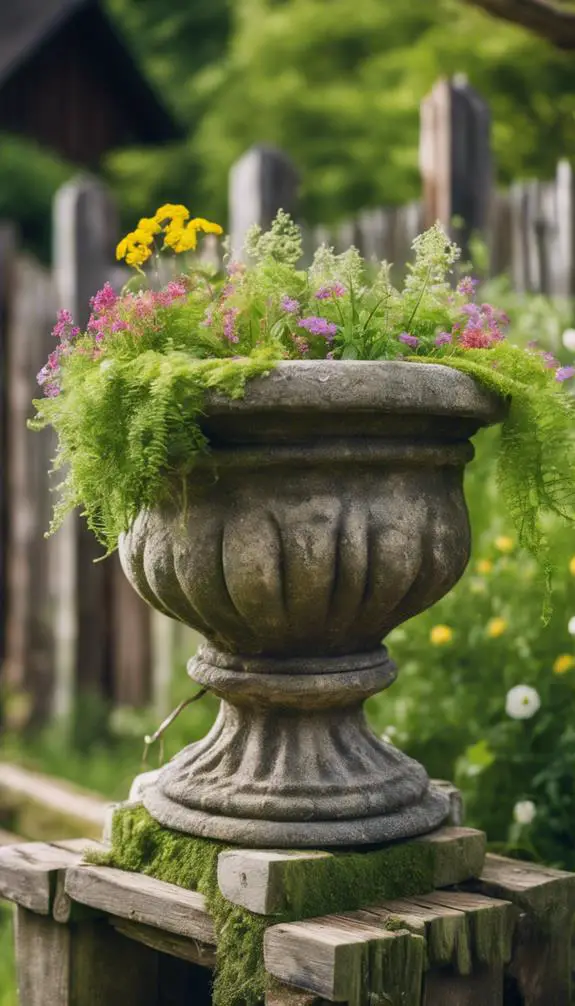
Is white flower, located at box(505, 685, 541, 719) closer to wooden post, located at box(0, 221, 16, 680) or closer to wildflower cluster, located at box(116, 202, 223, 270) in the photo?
wildflower cluster, located at box(116, 202, 223, 270)

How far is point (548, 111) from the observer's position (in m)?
10.8

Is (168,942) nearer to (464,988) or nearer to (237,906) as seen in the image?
(237,906)

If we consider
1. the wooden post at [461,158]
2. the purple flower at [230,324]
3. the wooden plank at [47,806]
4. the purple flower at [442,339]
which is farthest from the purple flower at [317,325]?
the wooden post at [461,158]

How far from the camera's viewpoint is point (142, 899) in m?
2.34

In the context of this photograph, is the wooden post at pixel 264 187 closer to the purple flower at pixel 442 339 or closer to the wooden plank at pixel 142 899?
the purple flower at pixel 442 339

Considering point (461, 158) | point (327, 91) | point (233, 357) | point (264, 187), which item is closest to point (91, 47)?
point (327, 91)

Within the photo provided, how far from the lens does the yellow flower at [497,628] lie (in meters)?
3.29

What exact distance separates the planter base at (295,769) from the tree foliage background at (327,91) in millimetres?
8532

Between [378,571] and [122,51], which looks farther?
[122,51]

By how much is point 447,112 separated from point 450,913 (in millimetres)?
3255

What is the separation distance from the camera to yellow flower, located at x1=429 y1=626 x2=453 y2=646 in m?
3.31

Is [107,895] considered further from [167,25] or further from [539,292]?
[167,25]

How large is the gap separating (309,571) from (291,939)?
0.62 meters

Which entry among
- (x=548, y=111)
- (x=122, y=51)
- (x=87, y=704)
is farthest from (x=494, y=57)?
(x=87, y=704)
